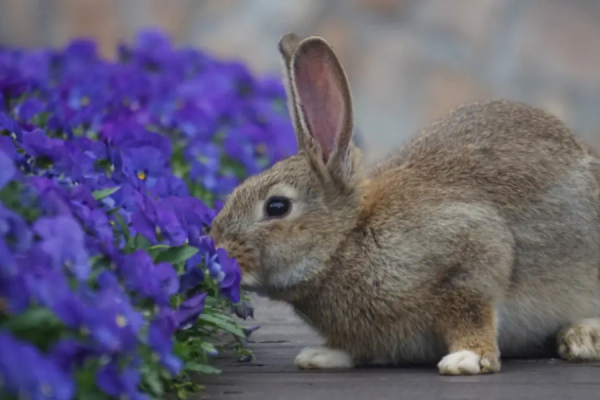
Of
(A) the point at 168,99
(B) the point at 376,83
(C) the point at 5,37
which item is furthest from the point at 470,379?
(C) the point at 5,37

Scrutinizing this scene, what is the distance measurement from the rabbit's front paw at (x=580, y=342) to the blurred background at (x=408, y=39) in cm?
627

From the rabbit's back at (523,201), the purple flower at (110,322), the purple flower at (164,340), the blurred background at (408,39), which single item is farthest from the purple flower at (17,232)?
the blurred background at (408,39)

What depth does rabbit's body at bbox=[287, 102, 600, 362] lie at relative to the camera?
412 centimetres

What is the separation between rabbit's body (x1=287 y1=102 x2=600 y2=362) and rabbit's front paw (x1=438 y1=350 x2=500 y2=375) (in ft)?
0.55

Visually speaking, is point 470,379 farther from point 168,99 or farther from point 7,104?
point 168,99

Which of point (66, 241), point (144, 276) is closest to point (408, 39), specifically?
point (144, 276)

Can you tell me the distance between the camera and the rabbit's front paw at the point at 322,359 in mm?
4164

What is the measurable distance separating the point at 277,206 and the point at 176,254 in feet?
2.18

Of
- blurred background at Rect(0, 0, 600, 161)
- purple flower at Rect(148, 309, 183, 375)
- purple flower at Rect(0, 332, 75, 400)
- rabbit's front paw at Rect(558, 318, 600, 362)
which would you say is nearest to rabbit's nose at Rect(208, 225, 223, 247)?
purple flower at Rect(148, 309, 183, 375)

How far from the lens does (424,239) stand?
4168 mm

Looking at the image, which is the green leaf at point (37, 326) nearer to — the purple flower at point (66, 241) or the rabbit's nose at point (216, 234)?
the purple flower at point (66, 241)

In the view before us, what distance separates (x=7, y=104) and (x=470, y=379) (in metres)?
2.66

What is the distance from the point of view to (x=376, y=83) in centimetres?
1084

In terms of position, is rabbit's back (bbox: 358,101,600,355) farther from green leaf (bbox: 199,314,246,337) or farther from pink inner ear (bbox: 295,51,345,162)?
green leaf (bbox: 199,314,246,337)
